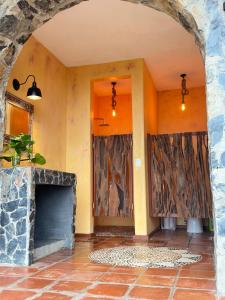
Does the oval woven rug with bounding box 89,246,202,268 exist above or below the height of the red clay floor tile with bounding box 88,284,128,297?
below

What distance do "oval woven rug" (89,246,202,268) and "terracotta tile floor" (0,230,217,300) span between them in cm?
13

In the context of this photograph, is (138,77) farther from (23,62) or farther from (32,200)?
(32,200)

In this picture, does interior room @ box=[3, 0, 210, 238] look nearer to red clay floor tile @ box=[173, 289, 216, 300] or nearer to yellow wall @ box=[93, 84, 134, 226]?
yellow wall @ box=[93, 84, 134, 226]

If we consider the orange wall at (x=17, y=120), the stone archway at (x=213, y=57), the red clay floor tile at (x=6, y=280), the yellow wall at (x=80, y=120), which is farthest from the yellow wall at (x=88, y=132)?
the stone archway at (x=213, y=57)

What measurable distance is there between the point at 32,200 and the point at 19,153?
0.50 m

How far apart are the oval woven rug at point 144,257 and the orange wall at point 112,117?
10.5 ft

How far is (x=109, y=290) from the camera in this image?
2041 millimetres

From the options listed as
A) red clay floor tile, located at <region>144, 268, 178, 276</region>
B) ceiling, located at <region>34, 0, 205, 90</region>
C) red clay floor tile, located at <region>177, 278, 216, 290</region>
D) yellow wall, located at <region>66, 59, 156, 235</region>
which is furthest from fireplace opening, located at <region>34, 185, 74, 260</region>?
ceiling, located at <region>34, 0, 205, 90</region>

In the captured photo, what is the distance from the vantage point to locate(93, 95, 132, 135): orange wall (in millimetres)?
6496

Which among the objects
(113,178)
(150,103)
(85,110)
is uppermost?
(150,103)

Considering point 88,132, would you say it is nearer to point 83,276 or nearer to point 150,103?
point 150,103

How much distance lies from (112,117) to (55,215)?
3.25m

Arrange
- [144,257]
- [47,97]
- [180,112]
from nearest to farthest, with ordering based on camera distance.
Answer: [144,257], [47,97], [180,112]

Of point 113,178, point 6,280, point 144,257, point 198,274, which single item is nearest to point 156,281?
point 198,274
